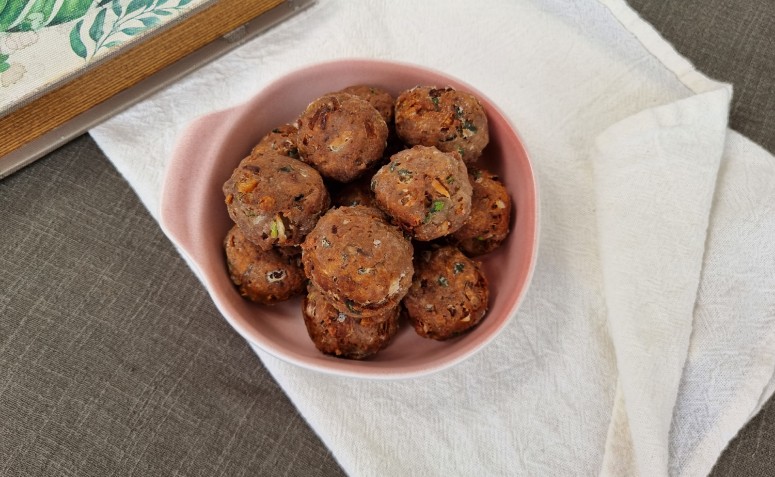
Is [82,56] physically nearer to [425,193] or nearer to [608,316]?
[425,193]

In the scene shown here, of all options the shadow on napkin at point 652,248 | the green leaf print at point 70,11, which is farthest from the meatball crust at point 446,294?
the green leaf print at point 70,11

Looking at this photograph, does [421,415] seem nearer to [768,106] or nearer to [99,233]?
[99,233]

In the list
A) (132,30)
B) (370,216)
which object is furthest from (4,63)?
(370,216)

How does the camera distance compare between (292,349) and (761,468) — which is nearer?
(292,349)

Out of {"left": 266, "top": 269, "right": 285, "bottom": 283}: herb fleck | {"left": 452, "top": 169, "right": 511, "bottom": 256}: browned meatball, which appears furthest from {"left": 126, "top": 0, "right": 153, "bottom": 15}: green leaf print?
{"left": 452, "top": 169, "right": 511, "bottom": 256}: browned meatball

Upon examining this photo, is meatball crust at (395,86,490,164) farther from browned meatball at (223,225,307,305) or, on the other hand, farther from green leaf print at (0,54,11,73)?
green leaf print at (0,54,11,73)

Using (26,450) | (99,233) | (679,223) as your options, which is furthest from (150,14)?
(679,223)
